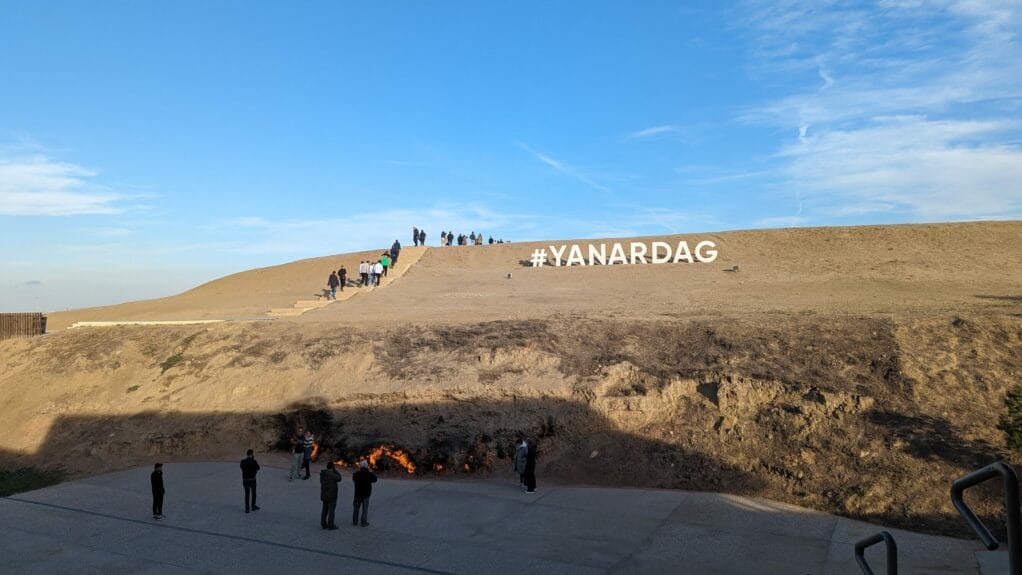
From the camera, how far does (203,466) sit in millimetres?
17578

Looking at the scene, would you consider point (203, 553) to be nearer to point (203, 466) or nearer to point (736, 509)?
point (203, 466)

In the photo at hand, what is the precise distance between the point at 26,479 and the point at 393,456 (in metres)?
9.60

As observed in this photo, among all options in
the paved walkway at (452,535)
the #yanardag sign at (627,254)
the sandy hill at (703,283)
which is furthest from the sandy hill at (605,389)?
the #yanardag sign at (627,254)

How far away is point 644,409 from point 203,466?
1127cm

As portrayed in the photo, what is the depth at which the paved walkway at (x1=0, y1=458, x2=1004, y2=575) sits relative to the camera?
34.0 ft

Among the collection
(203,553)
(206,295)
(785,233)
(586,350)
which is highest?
(785,233)

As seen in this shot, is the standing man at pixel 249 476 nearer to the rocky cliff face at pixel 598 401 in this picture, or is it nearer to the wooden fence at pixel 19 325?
the rocky cliff face at pixel 598 401

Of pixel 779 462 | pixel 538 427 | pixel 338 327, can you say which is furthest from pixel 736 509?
pixel 338 327

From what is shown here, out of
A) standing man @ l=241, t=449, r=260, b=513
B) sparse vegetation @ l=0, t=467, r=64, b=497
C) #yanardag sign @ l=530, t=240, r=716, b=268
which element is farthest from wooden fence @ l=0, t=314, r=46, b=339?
#yanardag sign @ l=530, t=240, r=716, b=268

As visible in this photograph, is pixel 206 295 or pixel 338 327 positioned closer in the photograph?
pixel 338 327

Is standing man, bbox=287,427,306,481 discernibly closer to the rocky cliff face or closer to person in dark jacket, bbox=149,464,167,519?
the rocky cliff face

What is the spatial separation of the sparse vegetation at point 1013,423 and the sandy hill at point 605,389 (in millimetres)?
605

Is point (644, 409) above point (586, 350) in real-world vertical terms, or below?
below

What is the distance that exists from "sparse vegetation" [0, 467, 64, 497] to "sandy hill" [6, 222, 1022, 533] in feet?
1.78
